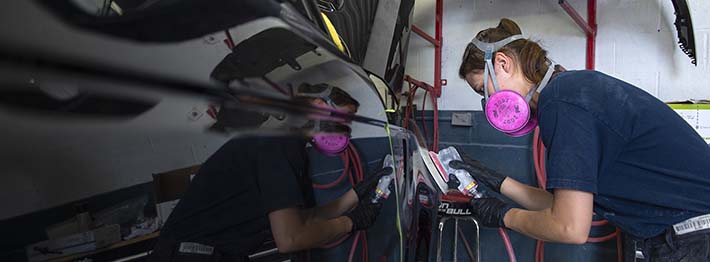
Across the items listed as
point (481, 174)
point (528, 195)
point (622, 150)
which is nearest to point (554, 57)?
point (481, 174)

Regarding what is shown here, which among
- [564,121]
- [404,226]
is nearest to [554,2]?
[564,121]

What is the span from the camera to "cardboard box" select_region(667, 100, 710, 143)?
1.75 meters

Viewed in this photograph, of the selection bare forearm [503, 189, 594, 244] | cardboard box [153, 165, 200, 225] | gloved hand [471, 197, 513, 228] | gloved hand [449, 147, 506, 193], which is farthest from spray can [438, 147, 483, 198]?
cardboard box [153, 165, 200, 225]

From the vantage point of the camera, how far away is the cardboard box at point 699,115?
1745mm

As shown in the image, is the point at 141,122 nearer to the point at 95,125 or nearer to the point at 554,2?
the point at 95,125

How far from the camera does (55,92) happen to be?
0.24 metres

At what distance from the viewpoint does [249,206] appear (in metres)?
0.37

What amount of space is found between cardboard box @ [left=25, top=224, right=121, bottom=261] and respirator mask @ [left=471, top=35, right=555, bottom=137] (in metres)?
1.31

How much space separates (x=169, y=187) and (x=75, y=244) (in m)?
0.07

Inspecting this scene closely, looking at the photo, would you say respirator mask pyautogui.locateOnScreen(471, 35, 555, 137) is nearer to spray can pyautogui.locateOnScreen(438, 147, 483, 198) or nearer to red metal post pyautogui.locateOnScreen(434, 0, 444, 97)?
spray can pyautogui.locateOnScreen(438, 147, 483, 198)

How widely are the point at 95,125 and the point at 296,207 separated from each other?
8.3 inches

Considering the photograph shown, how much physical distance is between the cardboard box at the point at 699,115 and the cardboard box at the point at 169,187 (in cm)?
211

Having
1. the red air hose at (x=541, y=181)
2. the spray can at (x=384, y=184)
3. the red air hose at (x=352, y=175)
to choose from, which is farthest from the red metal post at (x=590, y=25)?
the red air hose at (x=352, y=175)

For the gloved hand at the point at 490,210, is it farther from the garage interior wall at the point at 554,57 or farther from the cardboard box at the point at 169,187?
the cardboard box at the point at 169,187
